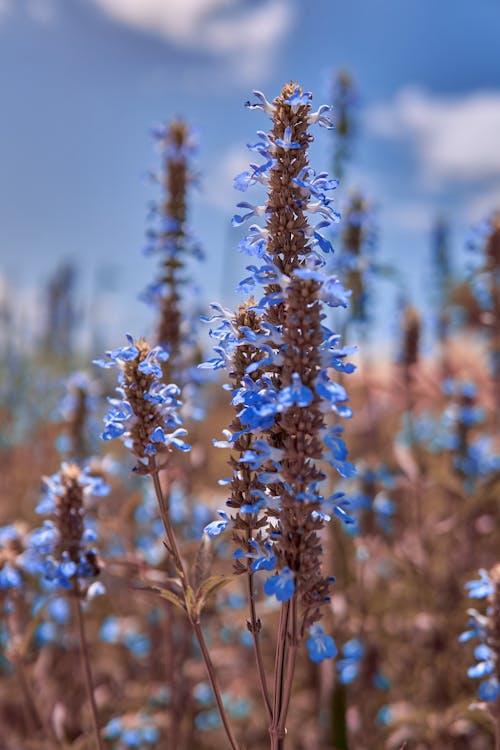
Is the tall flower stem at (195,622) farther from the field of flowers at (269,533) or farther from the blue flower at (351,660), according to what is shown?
the blue flower at (351,660)

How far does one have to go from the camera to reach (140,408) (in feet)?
7.47

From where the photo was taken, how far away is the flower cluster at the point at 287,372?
189 cm

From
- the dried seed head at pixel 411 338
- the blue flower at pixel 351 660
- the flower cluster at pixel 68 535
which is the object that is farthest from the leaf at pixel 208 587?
the dried seed head at pixel 411 338

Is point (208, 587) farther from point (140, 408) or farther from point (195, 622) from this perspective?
point (140, 408)

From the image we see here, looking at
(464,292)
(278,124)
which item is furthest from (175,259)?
(464,292)

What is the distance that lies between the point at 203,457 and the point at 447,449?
7.03ft

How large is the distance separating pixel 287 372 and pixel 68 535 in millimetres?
1468

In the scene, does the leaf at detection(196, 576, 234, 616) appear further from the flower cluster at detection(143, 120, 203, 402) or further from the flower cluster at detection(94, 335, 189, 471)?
the flower cluster at detection(143, 120, 203, 402)

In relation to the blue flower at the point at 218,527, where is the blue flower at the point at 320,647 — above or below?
below

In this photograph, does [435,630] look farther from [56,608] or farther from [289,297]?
[289,297]

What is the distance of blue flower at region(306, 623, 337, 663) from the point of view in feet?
6.61

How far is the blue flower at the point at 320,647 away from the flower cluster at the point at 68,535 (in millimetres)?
1118

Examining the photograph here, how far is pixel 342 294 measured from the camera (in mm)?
1929

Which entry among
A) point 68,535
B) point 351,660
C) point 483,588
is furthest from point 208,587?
point 351,660
